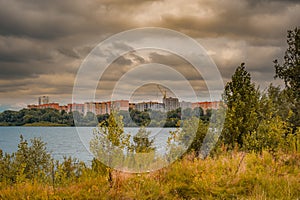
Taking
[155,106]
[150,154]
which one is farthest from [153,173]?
[155,106]

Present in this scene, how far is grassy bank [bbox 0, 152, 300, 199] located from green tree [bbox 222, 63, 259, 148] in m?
4.74

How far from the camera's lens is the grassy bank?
620 cm

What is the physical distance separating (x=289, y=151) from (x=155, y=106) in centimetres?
405

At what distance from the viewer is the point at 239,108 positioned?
42.1ft

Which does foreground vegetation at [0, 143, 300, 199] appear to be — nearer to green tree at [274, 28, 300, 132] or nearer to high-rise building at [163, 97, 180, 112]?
high-rise building at [163, 97, 180, 112]

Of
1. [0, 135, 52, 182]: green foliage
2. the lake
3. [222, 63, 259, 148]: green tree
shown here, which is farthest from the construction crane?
[0, 135, 52, 182]: green foliage

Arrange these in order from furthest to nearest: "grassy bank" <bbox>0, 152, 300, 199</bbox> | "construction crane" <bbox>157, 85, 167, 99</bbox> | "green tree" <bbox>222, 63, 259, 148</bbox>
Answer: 1. "green tree" <bbox>222, 63, 259, 148</bbox>
2. "construction crane" <bbox>157, 85, 167, 99</bbox>
3. "grassy bank" <bbox>0, 152, 300, 199</bbox>

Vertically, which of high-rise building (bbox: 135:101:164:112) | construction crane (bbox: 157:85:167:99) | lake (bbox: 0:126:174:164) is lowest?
lake (bbox: 0:126:174:164)

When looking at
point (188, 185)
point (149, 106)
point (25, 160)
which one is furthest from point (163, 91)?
point (25, 160)

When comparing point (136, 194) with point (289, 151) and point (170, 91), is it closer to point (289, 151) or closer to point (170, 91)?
point (170, 91)

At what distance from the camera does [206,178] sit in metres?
6.88

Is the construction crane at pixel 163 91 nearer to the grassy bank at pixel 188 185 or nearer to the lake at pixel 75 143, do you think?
the lake at pixel 75 143

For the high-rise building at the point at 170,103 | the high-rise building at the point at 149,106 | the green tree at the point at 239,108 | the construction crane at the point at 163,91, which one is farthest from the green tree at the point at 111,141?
the green tree at the point at 239,108

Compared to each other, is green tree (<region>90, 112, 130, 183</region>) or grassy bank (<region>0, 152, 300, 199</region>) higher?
green tree (<region>90, 112, 130, 183</region>)
